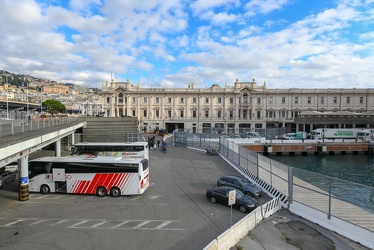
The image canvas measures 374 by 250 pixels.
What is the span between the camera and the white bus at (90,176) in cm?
1798

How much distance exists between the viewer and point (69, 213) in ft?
48.9

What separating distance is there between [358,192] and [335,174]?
26714 millimetres

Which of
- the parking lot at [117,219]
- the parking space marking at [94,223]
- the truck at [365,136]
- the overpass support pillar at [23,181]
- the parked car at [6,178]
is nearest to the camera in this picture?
the parking lot at [117,219]

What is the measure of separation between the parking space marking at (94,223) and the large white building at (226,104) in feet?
194

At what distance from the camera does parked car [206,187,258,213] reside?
1522 centimetres

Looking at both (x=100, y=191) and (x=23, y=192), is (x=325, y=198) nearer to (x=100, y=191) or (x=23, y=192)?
(x=100, y=191)

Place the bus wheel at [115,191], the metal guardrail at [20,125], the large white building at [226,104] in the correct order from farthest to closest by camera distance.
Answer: the large white building at [226,104], the bus wheel at [115,191], the metal guardrail at [20,125]

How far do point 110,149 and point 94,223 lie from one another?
583 inches

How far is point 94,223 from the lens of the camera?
530 inches

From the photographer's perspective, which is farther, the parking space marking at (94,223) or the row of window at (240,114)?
the row of window at (240,114)

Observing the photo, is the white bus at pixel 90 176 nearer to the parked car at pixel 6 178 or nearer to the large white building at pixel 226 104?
the parked car at pixel 6 178

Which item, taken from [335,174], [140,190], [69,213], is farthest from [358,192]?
[335,174]

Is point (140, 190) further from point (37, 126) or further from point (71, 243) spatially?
point (37, 126)

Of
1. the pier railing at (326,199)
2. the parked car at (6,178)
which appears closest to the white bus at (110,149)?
the parked car at (6,178)
